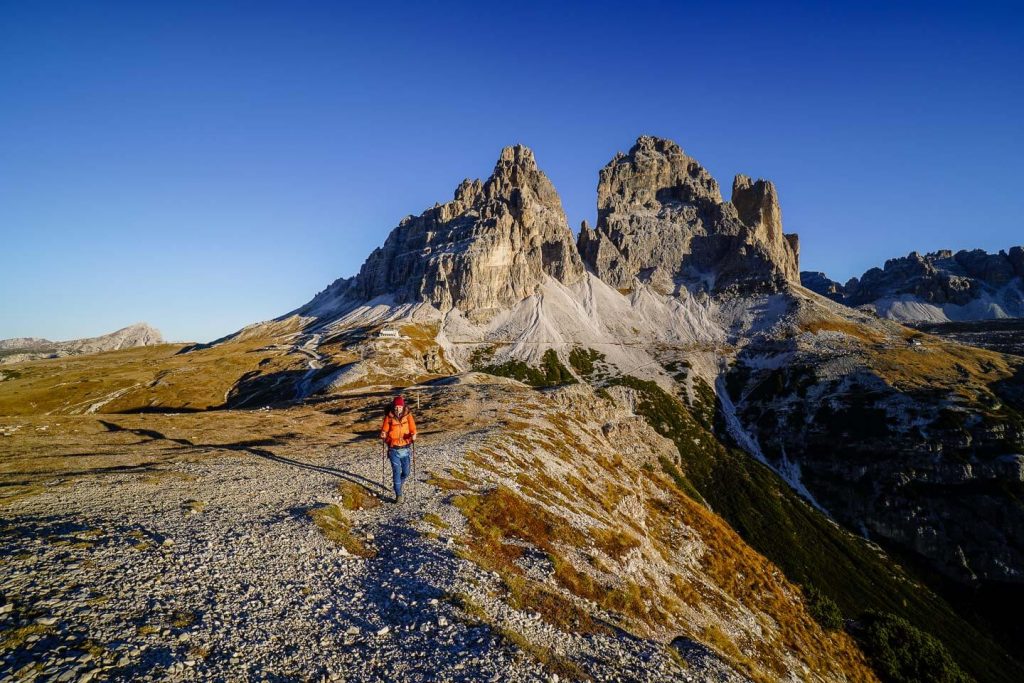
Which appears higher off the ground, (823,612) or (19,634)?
(19,634)

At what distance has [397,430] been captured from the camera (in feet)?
82.5

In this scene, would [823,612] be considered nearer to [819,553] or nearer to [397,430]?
[397,430]

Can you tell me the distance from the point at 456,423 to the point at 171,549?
40447 mm

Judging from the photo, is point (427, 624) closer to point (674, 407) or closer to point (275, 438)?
point (275, 438)

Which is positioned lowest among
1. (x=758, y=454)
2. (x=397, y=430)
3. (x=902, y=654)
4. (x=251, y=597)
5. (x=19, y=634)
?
(x=758, y=454)

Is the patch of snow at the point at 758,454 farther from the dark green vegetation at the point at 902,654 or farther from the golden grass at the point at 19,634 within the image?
the golden grass at the point at 19,634

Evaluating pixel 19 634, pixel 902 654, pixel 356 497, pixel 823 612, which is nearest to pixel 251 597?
pixel 19 634

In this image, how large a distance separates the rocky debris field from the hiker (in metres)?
1.83

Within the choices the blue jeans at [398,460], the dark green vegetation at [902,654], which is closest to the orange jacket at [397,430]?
the blue jeans at [398,460]

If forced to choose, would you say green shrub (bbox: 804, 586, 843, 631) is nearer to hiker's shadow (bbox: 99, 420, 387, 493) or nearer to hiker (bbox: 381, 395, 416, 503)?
hiker (bbox: 381, 395, 416, 503)

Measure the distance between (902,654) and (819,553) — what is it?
240ft

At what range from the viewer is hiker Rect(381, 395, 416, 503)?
82.3 feet

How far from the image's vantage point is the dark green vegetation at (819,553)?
89.0 m

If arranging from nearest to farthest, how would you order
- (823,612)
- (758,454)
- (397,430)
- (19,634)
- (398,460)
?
(19,634), (397,430), (398,460), (823,612), (758,454)
